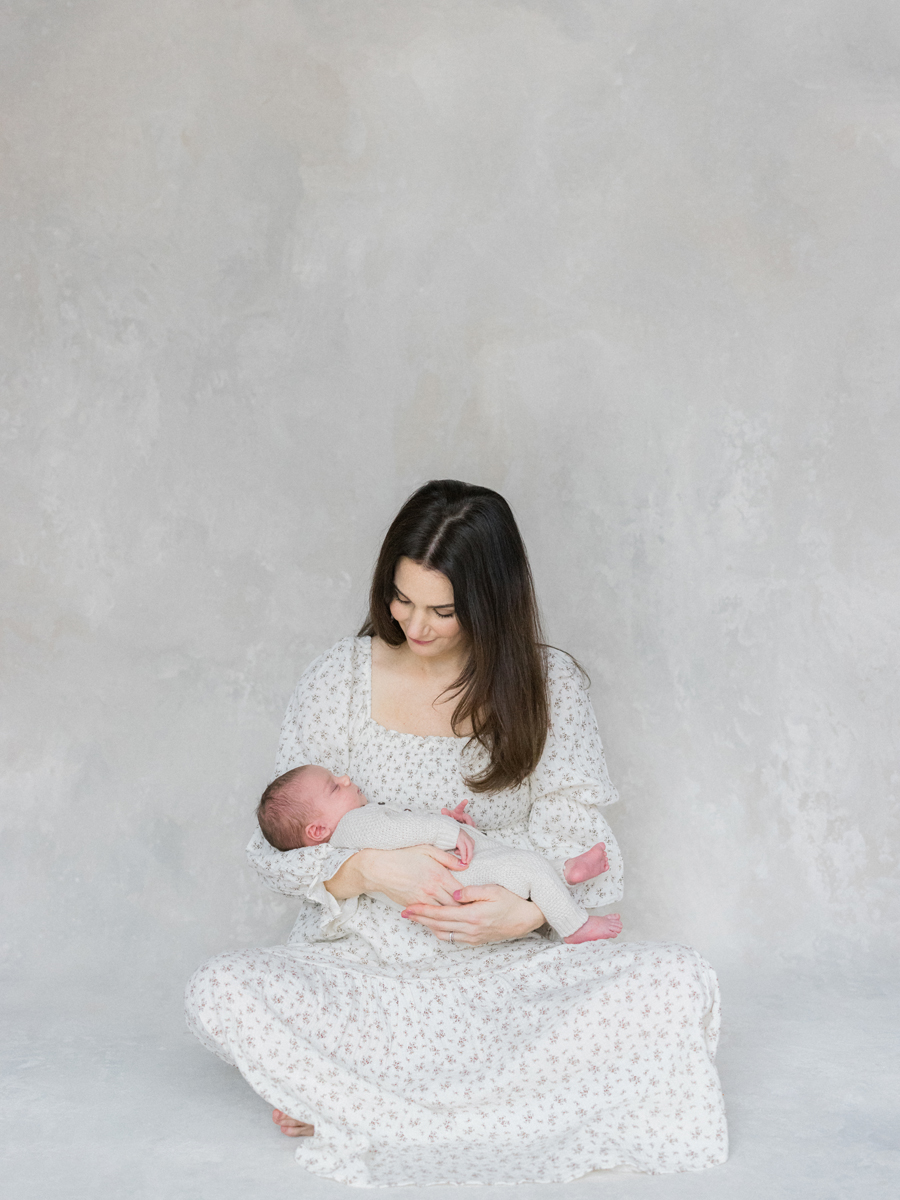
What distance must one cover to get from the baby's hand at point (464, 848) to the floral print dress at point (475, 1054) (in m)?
0.24

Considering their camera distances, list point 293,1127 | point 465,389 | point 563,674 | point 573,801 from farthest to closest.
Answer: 1. point 465,389
2. point 563,674
3. point 573,801
4. point 293,1127

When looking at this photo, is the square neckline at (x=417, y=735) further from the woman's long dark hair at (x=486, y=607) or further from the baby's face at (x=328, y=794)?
the baby's face at (x=328, y=794)

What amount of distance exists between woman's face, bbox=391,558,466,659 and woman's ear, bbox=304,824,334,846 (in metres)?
0.45

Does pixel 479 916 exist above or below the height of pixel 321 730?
below

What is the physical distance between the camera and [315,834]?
2717 millimetres

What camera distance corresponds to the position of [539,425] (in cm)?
390

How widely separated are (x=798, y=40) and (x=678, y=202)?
0.59 m

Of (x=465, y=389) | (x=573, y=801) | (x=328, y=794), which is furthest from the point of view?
(x=465, y=389)

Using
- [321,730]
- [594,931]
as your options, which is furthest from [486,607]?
[594,931]

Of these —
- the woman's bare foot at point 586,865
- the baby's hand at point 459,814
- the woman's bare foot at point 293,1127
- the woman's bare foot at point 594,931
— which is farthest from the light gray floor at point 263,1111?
the baby's hand at point 459,814

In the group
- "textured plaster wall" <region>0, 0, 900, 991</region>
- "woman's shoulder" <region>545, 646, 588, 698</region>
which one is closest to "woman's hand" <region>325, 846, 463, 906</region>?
"woman's shoulder" <region>545, 646, 588, 698</region>

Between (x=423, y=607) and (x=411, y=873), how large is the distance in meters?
0.57

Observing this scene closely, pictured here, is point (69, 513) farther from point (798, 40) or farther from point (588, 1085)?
point (798, 40)

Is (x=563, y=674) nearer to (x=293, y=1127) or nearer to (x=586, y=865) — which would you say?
(x=586, y=865)
